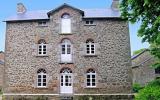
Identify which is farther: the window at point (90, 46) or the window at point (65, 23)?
the window at point (65, 23)

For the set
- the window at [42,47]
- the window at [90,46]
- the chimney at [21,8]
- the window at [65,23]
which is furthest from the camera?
the chimney at [21,8]

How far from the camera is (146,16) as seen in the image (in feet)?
51.6

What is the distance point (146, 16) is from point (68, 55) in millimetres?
15795

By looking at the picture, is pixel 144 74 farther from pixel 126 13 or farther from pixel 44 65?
pixel 126 13

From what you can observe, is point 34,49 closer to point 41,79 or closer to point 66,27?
point 41,79

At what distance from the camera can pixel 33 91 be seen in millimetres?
29969

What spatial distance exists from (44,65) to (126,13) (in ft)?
51.2

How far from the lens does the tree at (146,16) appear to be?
14936 mm

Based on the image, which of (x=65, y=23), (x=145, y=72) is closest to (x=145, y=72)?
(x=145, y=72)

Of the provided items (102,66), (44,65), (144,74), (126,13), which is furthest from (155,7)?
(144,74)

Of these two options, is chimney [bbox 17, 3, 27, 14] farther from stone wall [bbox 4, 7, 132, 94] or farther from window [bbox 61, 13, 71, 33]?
window [bbox 61, 13, 71, 33]

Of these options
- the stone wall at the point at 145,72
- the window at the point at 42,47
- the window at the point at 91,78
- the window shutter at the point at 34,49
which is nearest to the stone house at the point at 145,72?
the stone wall at the point at 145,72

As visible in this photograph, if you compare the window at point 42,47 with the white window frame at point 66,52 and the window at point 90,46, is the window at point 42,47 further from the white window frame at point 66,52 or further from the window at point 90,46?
the window at point 90,46

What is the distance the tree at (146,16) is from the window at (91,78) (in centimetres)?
1381
